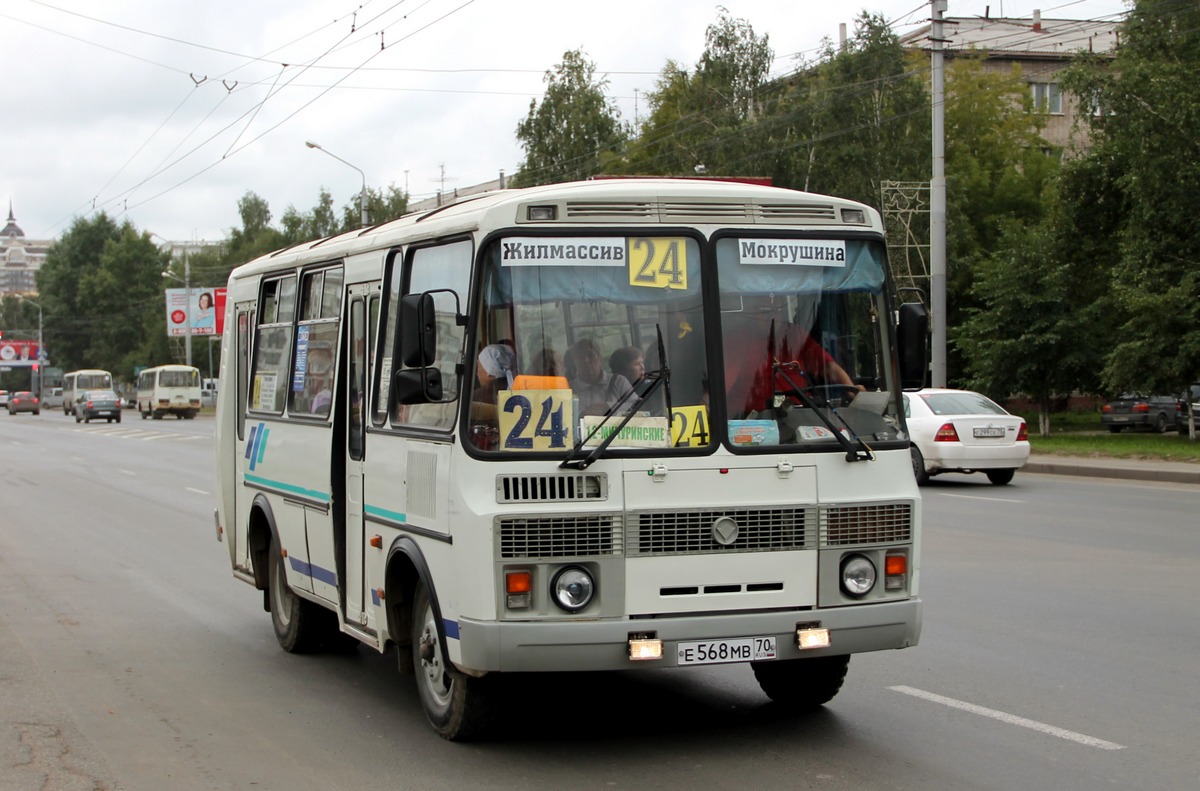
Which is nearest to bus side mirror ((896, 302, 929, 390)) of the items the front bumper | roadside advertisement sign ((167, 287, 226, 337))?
the front bumper

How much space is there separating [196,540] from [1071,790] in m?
12.0

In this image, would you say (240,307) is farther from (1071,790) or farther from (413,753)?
(1071,790)

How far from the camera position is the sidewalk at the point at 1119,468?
22656 millimetres

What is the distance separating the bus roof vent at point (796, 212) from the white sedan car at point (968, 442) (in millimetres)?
14660

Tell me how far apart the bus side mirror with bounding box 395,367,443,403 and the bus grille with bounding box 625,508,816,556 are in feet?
3.34

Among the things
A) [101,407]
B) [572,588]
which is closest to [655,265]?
[572,588]

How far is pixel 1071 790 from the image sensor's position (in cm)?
554

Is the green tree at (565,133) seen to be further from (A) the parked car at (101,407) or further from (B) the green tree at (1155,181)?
(B) the green tree at (1155,181)

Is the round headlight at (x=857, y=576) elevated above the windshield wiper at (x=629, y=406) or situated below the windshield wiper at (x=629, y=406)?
below

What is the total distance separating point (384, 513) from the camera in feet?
22.9

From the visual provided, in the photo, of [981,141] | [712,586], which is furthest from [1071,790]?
[981,141]

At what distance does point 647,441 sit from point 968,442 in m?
15.7

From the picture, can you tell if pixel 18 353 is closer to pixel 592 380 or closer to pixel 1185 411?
pixel 1185 411

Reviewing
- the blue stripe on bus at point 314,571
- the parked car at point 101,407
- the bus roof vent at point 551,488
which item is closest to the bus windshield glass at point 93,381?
the parked car at point 101,407
